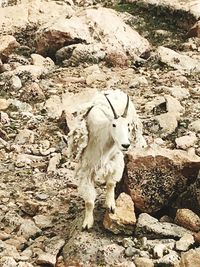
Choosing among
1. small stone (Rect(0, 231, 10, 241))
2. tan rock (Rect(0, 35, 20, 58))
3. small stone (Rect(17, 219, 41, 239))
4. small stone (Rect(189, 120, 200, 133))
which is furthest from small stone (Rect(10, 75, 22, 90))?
small stone (Rect(0, 231, 10, 241))

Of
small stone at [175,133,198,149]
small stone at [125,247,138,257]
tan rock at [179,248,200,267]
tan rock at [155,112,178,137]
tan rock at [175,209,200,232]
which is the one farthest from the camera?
tan rock at [155,112,178,137]

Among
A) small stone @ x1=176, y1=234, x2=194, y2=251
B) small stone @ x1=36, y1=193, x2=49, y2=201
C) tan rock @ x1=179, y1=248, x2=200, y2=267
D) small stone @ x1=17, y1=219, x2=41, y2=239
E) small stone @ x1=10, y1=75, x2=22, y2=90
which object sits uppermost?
tan rock @ x1=179, y1=248, x2=200, y2=267

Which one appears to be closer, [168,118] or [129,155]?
[129,155]

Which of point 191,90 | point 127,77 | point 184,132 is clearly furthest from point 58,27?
point 184,132

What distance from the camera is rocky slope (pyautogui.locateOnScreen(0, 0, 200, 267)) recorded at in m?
6.62

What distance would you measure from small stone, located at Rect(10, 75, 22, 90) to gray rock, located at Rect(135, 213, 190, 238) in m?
5.16

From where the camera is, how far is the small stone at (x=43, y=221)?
7.30 m

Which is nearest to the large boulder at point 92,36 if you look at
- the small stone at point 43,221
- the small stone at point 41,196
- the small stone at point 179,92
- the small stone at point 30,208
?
the small stone at point 179,92

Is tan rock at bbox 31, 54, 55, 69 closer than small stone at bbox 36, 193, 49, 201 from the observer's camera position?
No

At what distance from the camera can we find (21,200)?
25.7 feet

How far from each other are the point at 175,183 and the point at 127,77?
16.4 feet

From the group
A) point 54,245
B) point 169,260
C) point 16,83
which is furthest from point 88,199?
point 16,83

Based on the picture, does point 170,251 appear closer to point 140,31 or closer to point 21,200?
point 21,200

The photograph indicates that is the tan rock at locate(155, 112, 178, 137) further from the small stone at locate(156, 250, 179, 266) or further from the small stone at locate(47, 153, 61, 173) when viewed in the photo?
the small stone at locate(156, 250, 179, 266)
